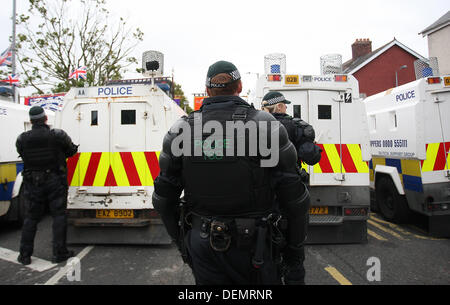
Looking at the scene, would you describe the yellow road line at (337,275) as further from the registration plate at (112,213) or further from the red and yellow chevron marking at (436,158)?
the registration plate at (112,213)

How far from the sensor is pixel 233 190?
1.81m

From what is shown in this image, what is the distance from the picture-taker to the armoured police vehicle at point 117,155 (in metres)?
4.74

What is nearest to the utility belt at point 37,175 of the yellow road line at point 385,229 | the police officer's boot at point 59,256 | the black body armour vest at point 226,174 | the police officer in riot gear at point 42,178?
the police officer in riot gear at point 42,178

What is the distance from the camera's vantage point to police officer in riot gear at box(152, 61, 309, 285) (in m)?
1.81

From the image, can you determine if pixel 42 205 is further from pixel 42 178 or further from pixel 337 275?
pixel 337 275

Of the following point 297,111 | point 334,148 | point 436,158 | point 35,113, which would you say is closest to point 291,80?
point 297,111

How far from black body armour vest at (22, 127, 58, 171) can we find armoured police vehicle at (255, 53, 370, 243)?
3.20 m

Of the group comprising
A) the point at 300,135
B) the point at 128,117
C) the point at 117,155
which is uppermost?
the point at 128,117

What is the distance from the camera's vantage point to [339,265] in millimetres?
4133

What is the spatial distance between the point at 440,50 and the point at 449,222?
1949 cm

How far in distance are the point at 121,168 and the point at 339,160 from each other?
3475mm

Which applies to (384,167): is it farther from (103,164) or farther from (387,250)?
(103,164)

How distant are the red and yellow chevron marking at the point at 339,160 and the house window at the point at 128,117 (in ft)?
9.81

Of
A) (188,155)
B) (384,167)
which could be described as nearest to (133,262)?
(188,155)
